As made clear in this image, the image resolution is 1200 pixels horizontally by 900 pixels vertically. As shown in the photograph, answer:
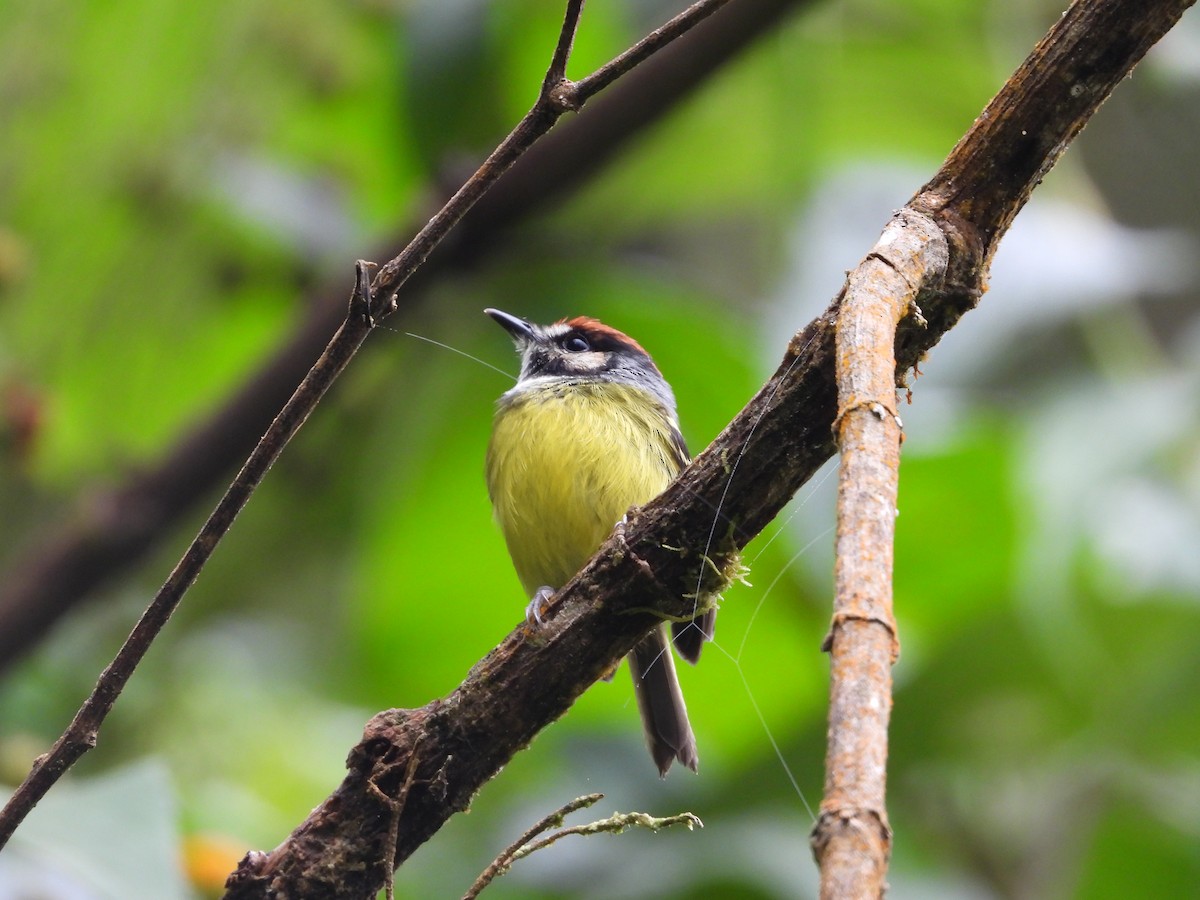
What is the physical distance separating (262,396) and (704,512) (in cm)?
230

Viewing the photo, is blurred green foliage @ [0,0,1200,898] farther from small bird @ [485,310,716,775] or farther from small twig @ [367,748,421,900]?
small twig @ [367,748,421,900]

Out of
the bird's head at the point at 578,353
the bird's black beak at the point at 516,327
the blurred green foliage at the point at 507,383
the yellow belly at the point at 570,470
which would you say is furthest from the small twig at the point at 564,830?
the bird's black beak at the point at 516,327

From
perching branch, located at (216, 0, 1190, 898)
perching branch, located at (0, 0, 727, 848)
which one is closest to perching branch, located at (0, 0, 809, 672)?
perching branch, located at (216, 0, 1190, 898)

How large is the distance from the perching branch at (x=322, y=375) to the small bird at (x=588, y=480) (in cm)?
166

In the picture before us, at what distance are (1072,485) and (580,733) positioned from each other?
6.53 feet

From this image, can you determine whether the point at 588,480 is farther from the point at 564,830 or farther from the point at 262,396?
the point at 564,830

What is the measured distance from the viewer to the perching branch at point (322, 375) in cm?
161

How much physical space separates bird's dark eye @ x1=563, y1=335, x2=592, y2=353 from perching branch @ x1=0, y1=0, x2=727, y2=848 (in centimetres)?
274

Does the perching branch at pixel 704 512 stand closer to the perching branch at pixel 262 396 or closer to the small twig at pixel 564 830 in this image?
the small twig at pixel 564 830

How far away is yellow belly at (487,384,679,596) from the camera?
3.60 m

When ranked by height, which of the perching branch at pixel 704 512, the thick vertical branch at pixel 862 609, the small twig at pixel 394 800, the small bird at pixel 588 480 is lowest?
the thick vertical branch at pixel 862 609

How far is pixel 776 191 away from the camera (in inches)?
186

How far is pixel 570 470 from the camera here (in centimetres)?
362

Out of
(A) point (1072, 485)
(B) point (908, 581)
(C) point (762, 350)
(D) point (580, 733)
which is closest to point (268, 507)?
(D) point (580, 733)
